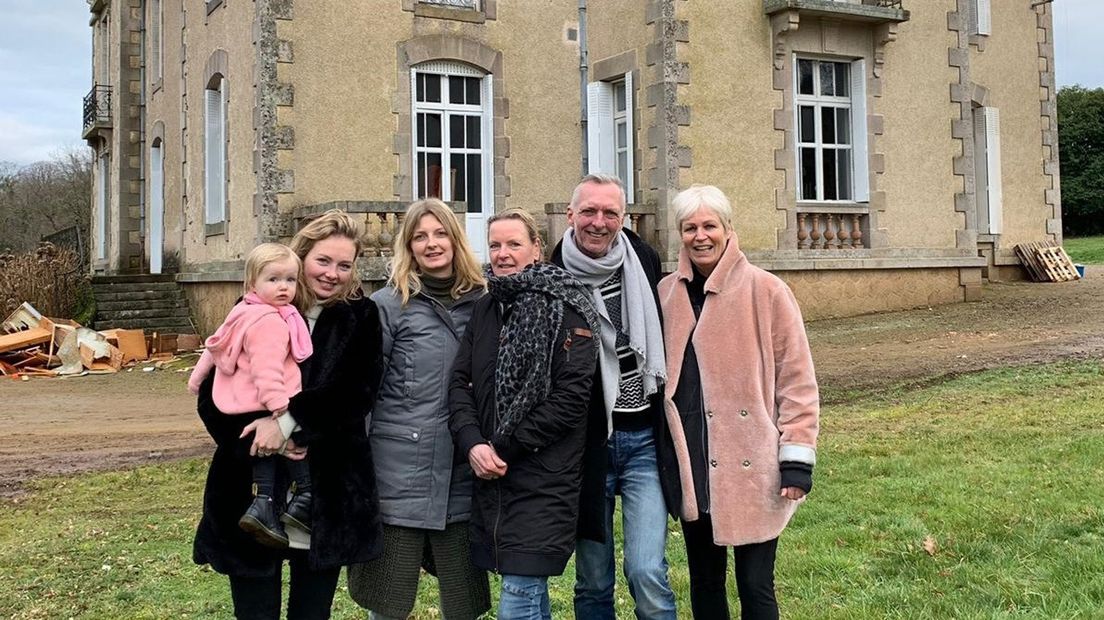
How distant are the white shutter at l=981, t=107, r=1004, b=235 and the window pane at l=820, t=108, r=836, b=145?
5353 mm

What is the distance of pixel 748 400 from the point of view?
323 cm

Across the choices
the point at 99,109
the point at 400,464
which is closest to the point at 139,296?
the point at 99,109

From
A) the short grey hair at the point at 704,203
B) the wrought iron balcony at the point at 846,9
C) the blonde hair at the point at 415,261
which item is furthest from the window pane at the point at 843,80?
the blonde hair at the point at 415,261

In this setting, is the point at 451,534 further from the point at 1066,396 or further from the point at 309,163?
the point at 309,163

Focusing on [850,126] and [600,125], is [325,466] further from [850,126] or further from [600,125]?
[850,126]

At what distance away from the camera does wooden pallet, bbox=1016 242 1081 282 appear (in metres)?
17.3

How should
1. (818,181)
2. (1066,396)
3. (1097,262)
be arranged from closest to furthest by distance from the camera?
(1066,396)
(818,181)
(1097,262)

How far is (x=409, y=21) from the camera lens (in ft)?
42.9

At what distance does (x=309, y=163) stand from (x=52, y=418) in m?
4.18

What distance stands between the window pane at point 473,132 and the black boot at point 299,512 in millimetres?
10848

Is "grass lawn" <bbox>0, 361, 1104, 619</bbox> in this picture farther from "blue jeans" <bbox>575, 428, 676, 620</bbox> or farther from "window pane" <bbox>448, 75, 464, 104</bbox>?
"window pane" <bbox>448, 75, 464, 104</bbox>

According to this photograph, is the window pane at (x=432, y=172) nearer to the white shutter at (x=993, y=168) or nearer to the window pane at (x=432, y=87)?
the window pane at (x=432, y=87)

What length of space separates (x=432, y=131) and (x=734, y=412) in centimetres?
1070

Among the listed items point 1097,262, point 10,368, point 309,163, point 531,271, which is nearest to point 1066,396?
point 531,271
